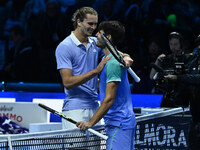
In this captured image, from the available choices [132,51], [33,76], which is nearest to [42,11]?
[33,76]

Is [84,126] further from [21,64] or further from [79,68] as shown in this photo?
[21,64]

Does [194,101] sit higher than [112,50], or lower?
lower

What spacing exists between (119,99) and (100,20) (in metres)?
6.40

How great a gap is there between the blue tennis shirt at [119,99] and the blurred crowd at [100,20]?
19.7ft

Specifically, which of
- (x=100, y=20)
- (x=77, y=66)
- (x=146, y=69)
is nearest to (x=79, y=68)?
(x=77, y=66)

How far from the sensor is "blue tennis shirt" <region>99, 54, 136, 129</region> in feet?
10.7

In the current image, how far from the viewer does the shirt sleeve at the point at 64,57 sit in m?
3.72

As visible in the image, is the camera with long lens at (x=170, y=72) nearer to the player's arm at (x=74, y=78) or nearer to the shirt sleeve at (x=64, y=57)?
the player's arm at (x=74, y=78)

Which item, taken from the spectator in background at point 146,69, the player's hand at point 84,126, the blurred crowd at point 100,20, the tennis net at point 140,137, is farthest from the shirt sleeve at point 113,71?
the blurred crowd at point 100,20

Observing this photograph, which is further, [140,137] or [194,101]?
[140,137]

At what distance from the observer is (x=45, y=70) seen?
10.2 meters

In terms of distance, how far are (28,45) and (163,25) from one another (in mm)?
3206

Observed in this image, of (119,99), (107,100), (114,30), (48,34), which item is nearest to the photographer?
(107,100)

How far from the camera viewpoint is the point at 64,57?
3.74 m
